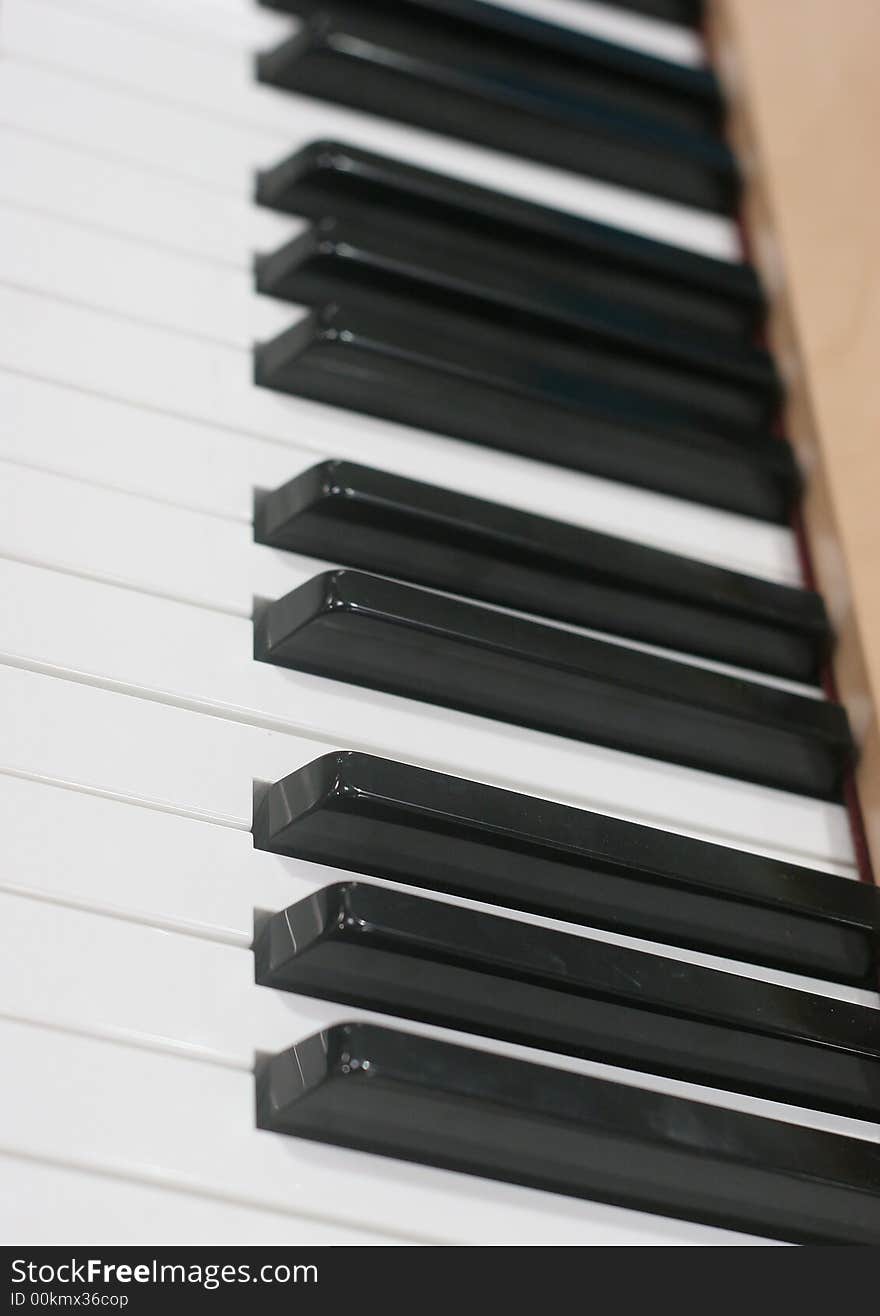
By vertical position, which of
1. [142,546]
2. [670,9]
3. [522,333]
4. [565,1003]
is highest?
[670,9]

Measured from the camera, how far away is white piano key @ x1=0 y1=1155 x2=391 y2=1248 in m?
0.88

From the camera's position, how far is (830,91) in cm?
159

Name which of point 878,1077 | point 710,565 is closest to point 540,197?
point 710,565

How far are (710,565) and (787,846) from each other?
0.26 meters

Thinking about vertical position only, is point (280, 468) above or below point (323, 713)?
above

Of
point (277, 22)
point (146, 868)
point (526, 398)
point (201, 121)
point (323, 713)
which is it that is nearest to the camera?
point (146, 868)

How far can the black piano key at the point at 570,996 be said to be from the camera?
100 cm

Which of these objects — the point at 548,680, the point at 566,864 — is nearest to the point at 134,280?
the point at 548,680

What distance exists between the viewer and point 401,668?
1182 millimetres

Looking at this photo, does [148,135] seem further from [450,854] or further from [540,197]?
[450,854]

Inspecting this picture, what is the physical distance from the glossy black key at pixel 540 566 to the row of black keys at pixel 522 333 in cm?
13

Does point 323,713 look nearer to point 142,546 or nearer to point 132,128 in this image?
point 142,546

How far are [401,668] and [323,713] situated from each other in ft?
0.23

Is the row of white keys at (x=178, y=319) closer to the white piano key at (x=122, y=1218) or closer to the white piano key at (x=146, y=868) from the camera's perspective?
the white piano key at (x=146, y=868)
